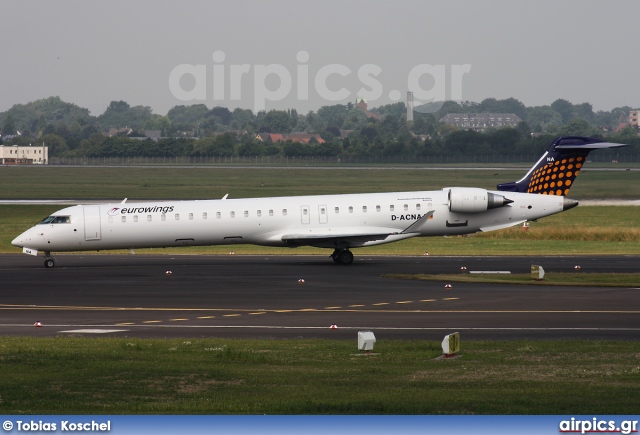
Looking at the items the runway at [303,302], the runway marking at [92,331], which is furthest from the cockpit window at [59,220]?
the runway marking at [92,331]

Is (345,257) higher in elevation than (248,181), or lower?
lower

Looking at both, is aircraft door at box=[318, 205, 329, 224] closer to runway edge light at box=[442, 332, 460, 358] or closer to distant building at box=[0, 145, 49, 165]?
runway edge light at box=[442, 332, 460, 358]

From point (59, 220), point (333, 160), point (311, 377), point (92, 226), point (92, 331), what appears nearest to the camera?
point (311, 377)

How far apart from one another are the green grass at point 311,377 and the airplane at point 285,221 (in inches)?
806

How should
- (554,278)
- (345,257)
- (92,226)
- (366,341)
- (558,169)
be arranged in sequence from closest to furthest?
(366,341) < (554,278) < (92,226) < (345,257) < (558,169)

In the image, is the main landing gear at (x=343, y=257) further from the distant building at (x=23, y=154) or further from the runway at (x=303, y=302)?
the distant building at (x=23, y=154)

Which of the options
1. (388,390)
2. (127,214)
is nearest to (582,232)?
(127,214)

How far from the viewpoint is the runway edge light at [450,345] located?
61.5 ft

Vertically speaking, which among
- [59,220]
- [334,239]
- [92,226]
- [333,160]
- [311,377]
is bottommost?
[311,377]

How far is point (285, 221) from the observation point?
42.0m

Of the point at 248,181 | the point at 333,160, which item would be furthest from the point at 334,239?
the point at 333,160

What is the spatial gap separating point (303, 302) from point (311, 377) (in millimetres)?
12959

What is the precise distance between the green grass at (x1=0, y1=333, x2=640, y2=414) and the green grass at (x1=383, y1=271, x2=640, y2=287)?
12.8 meters

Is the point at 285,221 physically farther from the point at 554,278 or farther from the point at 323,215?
the point at 554,278
